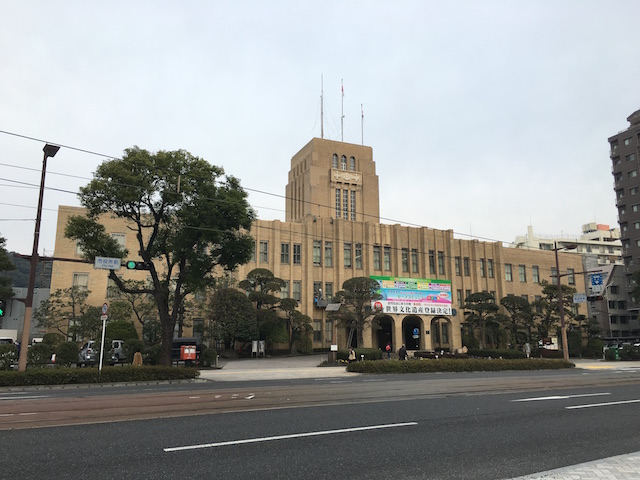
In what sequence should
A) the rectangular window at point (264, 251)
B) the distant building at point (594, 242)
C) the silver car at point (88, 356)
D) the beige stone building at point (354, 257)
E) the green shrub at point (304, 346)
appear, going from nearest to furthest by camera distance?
the silver car at point (88, 356) → the green shrub at point (304, 346) → the beige stone building at point (354, 257) → the rectangular window at point (264, 251) → the distant building at point (594, 242)

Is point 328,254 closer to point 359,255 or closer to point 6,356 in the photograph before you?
point 359,255

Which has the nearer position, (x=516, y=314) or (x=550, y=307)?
(x=550, y=307)

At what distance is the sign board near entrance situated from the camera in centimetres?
4575

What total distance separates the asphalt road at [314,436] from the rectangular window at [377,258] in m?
39.1

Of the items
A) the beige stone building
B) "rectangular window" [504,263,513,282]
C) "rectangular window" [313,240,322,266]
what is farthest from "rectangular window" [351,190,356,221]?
"rectangular window" [504,263,513,282]

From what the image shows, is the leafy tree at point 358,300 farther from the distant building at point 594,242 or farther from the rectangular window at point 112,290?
the distant building at point 594,242

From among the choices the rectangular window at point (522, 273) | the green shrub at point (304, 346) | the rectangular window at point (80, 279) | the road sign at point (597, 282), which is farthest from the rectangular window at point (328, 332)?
the rectangular window at point (522, 273)

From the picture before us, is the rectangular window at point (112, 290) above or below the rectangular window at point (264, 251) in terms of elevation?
below

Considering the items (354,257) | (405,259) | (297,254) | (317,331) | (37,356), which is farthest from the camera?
(405,259)

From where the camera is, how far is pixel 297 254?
48.8 meters

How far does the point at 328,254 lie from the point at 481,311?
54.7 ft

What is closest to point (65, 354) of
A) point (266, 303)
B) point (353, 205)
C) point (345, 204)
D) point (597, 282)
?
point (266, 303)

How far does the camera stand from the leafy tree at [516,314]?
160 feet

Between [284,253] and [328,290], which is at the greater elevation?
[284,253]
